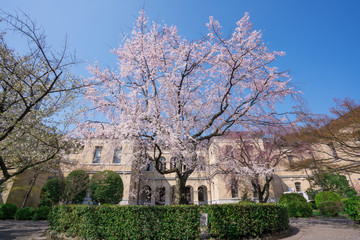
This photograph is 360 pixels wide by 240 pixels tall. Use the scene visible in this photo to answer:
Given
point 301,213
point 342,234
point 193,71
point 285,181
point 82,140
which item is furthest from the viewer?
point 285,181

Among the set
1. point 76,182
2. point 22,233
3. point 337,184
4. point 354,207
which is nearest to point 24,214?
point 76,182

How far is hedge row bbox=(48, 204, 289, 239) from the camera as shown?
6.30m

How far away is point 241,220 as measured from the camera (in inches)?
270

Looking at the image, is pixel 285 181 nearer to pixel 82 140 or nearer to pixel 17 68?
pixel 82 140

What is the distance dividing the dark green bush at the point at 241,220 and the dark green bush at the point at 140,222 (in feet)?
2.26

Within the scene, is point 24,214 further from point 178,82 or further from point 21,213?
point 178,82

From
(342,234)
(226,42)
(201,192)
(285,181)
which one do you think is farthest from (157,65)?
(285,181)

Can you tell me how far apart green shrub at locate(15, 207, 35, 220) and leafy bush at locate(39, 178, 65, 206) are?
1.37m

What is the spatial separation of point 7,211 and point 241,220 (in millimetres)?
18860

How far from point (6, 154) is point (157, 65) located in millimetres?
7467

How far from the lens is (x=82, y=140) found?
8.16 m

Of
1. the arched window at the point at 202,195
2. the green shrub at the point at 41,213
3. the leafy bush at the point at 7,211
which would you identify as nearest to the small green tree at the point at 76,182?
the green shrub at the point at 41,213

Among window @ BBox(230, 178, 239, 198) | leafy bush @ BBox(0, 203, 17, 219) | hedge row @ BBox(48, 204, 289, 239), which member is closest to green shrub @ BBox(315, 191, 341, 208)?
window @ BBox(230, 178, 239, 198)

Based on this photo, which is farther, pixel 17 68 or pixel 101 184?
pixel 101 184
